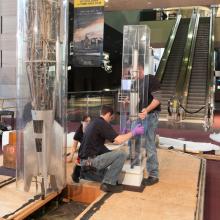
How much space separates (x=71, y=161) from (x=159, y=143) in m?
2.38

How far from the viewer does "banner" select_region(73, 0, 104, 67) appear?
757 centimetres

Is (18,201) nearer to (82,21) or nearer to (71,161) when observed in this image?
(71,161)

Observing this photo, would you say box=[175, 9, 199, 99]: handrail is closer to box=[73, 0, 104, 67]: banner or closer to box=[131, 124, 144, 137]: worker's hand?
box=[73, 0, 104, 67]: banner

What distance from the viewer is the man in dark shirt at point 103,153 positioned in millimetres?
3861

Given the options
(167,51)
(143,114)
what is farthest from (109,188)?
(167,51)

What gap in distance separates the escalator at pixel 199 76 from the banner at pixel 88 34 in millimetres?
5788

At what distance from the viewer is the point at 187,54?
49.6 ft

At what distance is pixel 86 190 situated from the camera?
13.5ft

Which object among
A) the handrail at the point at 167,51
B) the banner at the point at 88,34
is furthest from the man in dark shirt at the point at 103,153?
the handrail at the point at 167,51

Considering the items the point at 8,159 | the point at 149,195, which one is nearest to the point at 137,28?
the point at 149,195

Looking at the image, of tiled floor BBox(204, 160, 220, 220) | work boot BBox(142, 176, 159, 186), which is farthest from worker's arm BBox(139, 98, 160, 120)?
tiled floor BBox(204, 160, 220, 220)

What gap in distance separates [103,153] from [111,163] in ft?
0.53

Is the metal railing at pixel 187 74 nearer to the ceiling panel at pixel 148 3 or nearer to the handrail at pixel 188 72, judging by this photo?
the handrail at pixel 188 72

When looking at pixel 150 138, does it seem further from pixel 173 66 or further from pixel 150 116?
pixel 173 66
